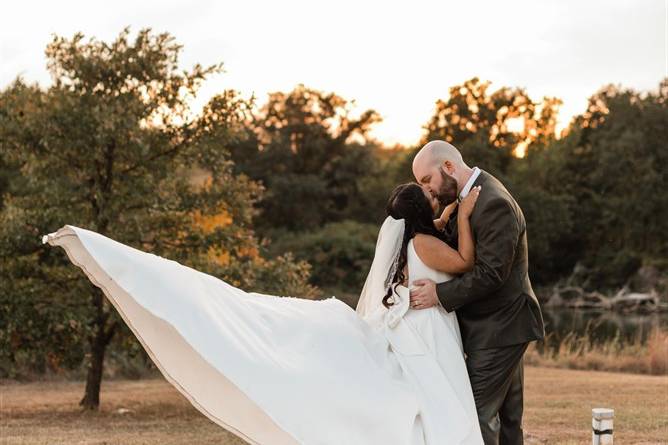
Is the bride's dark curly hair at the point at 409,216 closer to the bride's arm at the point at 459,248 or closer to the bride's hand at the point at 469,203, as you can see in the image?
the bride's arm at the point at 459,248

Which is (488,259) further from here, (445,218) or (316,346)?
(316,346)

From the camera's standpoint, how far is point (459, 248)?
18.3 feet

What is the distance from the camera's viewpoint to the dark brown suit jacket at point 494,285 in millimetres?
5430

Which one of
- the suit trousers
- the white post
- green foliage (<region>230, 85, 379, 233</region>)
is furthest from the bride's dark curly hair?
green foliage (<region>230, 85, 379, 233</region>)

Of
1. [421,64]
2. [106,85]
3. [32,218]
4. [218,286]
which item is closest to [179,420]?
[32,218]

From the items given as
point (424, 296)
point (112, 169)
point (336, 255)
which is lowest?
point (336, 255)

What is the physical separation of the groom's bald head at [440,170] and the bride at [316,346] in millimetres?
85

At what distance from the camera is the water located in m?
26.4

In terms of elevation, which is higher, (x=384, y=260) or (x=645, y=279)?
(x=384, y=260)

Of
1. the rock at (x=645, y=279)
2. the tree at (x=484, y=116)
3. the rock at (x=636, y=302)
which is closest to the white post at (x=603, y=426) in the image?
the rock at (x=636, y=302)

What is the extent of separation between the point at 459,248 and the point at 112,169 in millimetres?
7802

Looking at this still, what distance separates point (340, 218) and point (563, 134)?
1580 centimetres

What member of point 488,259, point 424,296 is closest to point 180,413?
point 424,296

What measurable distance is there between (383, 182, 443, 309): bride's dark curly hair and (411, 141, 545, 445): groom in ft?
0.41
